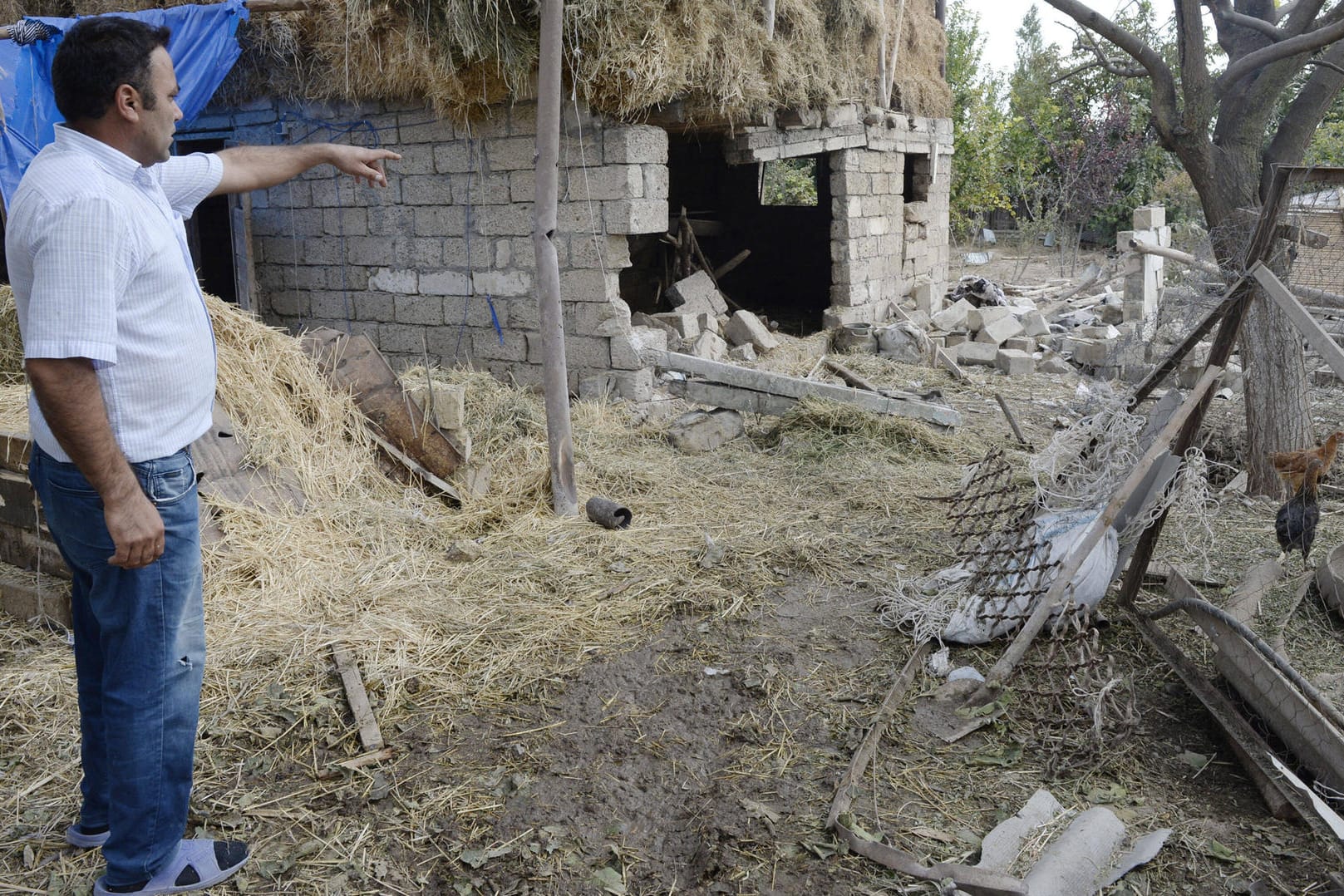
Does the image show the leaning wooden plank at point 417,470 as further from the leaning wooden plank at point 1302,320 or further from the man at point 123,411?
the leaning wooden plank at point 1302,320

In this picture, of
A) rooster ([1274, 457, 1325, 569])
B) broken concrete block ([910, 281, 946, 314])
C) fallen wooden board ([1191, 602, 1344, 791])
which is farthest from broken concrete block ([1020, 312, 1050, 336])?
fallen wooden board ([1191, 602, 1344, 791])

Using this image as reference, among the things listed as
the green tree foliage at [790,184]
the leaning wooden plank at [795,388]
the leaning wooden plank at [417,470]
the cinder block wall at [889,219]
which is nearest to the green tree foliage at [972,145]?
the green tree foliage at [790,184]

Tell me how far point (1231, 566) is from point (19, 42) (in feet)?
25.8

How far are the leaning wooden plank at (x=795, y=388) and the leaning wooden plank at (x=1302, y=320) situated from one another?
12.2 feet

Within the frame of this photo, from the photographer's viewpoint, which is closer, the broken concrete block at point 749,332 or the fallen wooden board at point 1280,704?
the fallen wooden board at point 1280,704

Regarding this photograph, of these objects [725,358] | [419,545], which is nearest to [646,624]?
[419,545]

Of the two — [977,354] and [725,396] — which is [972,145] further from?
[725,396]

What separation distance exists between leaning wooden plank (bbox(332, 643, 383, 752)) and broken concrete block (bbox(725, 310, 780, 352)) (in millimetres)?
6291

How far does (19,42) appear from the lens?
6.28 meters

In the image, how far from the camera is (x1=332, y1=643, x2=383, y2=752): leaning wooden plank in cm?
314

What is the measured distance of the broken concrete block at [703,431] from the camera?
22.0 ft

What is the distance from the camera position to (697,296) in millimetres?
9961

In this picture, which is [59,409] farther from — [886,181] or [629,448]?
[886,181]

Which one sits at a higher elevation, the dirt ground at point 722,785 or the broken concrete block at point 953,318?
the broken concrete block at point 953,318
